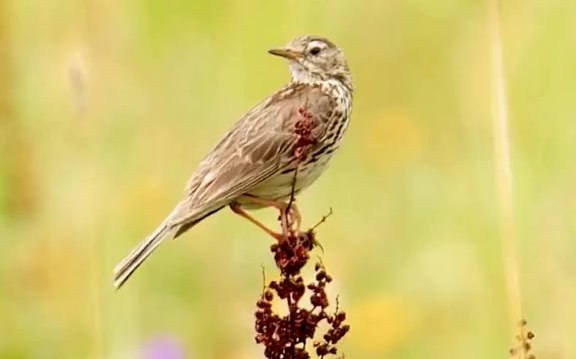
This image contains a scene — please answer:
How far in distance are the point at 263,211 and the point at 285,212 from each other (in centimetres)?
326

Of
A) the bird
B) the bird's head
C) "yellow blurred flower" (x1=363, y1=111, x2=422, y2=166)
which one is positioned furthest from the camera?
"yellow blurred flower" (x1=363, y1=111, x2=422, y2=166)

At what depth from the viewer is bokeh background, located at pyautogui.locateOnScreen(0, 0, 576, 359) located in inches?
293

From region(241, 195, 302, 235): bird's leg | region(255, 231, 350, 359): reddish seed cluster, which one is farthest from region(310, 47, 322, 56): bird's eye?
region(255, 231, 350, 359): reddish seed cluster

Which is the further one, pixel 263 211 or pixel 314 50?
pixel 263 211

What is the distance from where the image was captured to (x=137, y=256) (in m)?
5.90

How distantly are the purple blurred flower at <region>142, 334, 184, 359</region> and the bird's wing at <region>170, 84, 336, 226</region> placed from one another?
67 cm

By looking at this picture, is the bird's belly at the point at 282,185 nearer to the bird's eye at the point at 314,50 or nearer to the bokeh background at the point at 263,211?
the bokeh background at the point at 263,211

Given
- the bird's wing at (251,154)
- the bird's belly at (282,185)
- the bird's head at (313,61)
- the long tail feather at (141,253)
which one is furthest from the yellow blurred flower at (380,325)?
the long tail feather at (141,253)

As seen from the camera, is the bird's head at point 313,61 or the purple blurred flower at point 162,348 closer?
the purple blurred flower at point 162,348

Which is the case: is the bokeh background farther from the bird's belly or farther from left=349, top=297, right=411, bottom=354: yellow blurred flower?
the bird's belly

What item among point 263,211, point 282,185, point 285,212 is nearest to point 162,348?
point 282,185

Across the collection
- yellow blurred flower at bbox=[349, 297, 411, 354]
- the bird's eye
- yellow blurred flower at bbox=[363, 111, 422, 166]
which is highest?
yellow blurred flower at bbox=[363, 111, 422, 166]

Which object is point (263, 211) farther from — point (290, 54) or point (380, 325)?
point (290, 54)

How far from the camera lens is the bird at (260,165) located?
6.09m
